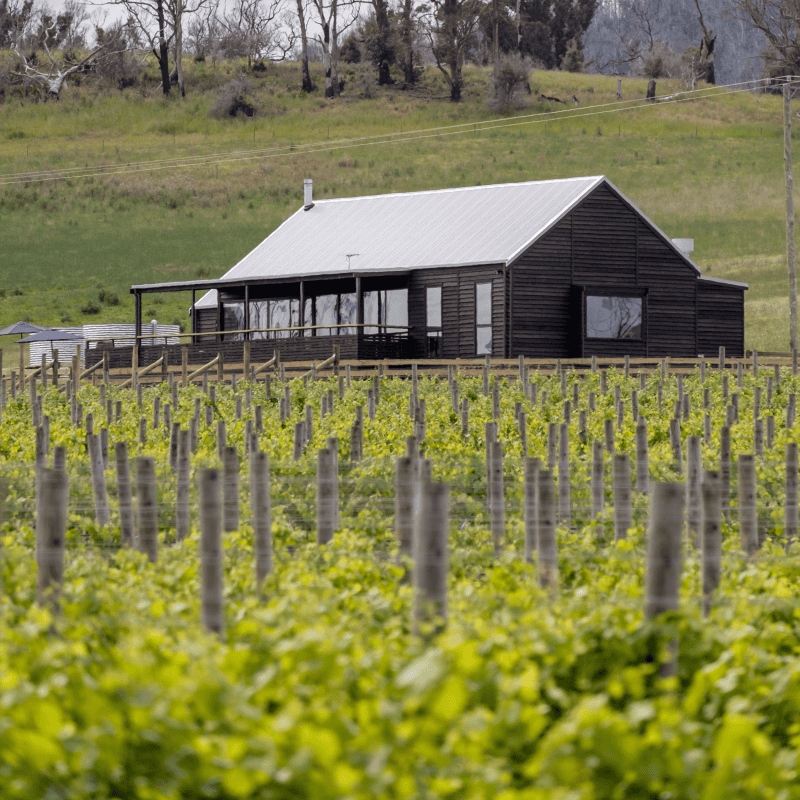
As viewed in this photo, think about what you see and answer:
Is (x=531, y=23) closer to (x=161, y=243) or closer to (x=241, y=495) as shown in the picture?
(x=161, y=243)

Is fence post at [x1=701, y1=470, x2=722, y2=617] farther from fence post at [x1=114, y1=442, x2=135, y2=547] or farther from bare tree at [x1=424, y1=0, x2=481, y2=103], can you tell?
bare tree at [x1=424, y1=0, x2=481, y2=103]

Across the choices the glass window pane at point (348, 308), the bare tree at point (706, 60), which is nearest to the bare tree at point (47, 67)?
the bare tree at point (706, 60)

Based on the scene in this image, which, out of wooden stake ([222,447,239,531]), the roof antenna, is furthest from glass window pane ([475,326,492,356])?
wooden stake ([222,447,239,531])

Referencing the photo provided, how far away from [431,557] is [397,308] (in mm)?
30667

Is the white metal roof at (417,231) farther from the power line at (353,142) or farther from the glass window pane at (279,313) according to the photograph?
the power line at (353,142)

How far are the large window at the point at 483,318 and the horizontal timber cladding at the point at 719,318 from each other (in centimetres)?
710

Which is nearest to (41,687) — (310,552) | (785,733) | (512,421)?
(785,733)

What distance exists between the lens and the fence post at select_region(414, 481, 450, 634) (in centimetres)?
589

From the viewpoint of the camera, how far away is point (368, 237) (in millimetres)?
38844

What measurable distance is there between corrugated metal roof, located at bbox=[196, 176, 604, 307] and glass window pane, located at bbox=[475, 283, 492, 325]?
79 cm

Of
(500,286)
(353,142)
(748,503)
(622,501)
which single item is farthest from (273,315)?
(353,142)

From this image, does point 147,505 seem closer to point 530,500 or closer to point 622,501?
point 530,500

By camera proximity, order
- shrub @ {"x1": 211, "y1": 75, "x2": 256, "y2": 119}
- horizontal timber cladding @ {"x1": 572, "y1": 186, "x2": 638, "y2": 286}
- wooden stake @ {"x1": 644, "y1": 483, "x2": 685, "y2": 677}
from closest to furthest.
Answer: wooden stake @ {"x1": 644, "y1": 483, "x2": 685, "y2": 677} → horizontal timber cladding @ {"x1": 572, "y1": 186, "x2": 638, "y2": 286} → shrub @ {"x1": 211, "y1": 75, "x2": 256, "y2": 119}

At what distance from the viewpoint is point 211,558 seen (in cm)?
640
